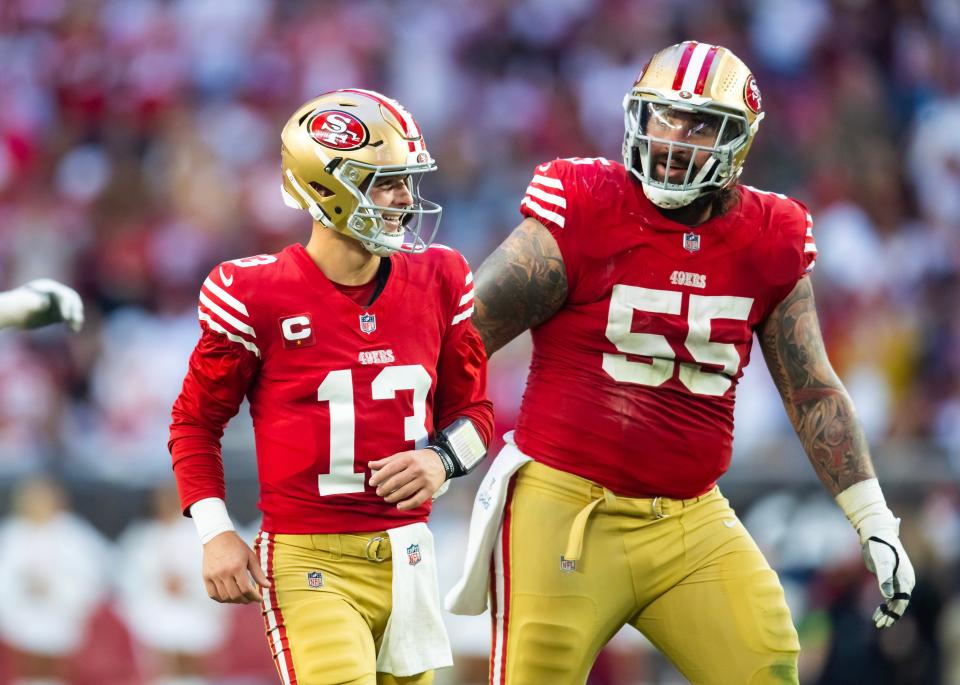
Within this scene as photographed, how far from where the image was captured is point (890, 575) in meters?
4.02

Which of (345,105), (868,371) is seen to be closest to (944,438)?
(868,371)

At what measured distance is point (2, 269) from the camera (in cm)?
882

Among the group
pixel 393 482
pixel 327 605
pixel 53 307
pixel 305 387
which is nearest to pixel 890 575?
pixel 393 482

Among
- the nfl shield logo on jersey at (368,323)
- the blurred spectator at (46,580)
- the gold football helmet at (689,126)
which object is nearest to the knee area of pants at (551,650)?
the nfl shield logo on jersey at (368,323)

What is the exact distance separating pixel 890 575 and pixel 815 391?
0.50m

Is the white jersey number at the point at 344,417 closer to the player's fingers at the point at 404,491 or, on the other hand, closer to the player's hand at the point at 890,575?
the player's fingers at the point at 404,491

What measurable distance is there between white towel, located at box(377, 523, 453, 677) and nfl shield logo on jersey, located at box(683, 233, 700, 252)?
97 centimetres

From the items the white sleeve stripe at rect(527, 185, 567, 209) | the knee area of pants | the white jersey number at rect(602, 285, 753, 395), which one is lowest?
the knee area of pants

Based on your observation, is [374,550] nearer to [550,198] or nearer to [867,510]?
[550,198]

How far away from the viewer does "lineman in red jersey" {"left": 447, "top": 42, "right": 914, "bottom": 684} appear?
398cm

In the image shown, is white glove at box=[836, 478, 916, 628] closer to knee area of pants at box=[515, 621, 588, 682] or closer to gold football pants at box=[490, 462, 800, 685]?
gold football pants at box=[490, 462, 800, 685]

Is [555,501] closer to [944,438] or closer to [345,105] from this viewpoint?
[345,105]

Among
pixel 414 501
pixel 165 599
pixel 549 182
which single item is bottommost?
pixel 165 599

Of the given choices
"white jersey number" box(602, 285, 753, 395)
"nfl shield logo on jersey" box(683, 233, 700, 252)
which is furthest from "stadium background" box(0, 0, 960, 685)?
"nfl shield logo on jersey" box(683, 233, 700, 252)
